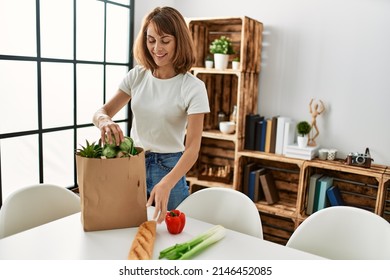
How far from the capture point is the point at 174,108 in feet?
5.43

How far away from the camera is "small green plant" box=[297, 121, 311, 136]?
106 inches

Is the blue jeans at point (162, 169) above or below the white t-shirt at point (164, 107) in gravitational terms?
below

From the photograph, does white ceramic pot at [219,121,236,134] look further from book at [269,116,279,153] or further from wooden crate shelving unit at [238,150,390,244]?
book at [269,116,279,153]

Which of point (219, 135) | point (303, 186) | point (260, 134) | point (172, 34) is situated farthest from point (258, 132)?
point (172, 34)

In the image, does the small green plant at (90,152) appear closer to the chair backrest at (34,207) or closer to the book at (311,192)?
the chair backrest at (34,207)

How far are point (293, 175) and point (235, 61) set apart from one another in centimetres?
99

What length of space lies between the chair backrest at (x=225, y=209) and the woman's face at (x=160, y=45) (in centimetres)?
62

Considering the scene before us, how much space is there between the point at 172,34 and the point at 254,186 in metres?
1.60

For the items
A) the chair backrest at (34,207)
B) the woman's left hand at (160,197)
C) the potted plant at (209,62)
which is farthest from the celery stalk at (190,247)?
the potted plant at (209,62)

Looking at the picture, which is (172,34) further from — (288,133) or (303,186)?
(303,186)

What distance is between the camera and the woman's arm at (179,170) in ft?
4.37

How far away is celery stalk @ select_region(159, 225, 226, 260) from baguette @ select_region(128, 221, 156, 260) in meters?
0.05

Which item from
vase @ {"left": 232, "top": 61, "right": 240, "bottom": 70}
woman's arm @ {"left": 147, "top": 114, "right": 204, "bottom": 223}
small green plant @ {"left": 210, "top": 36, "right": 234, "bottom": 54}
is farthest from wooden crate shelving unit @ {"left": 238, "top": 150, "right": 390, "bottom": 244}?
woman's arm @ {"left": 147, "top": 114, "right": 204, "bottom": 223}
